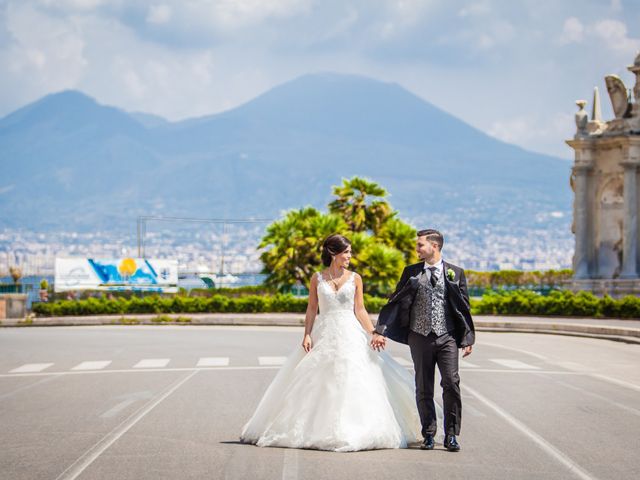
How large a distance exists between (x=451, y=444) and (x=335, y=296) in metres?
1.86

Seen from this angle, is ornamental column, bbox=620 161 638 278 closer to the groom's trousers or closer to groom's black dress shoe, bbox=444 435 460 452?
the groom's trousers

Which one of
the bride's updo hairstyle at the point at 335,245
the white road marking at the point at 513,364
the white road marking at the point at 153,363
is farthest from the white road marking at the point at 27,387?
the white road marking at the point at 513,364

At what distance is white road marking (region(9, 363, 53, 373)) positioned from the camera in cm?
2218

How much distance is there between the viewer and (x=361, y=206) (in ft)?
201

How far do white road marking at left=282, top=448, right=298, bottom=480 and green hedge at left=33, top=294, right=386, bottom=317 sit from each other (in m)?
39.0

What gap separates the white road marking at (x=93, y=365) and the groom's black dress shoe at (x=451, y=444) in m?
12.4

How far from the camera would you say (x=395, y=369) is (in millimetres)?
11984

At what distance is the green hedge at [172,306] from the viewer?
1972 inches

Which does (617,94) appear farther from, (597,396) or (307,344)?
(307,344)

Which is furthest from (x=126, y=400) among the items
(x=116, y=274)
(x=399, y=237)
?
(x=116, y=274)

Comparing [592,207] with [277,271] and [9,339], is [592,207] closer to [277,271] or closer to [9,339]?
[277,271]

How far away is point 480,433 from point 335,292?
2.12 metres

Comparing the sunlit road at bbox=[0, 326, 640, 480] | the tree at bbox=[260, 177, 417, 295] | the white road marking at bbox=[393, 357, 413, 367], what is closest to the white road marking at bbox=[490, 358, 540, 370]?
the sunlit road at bbox=[0, 326, 640, 480]

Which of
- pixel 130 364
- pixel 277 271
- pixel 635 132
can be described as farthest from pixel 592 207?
pixel 130 364
